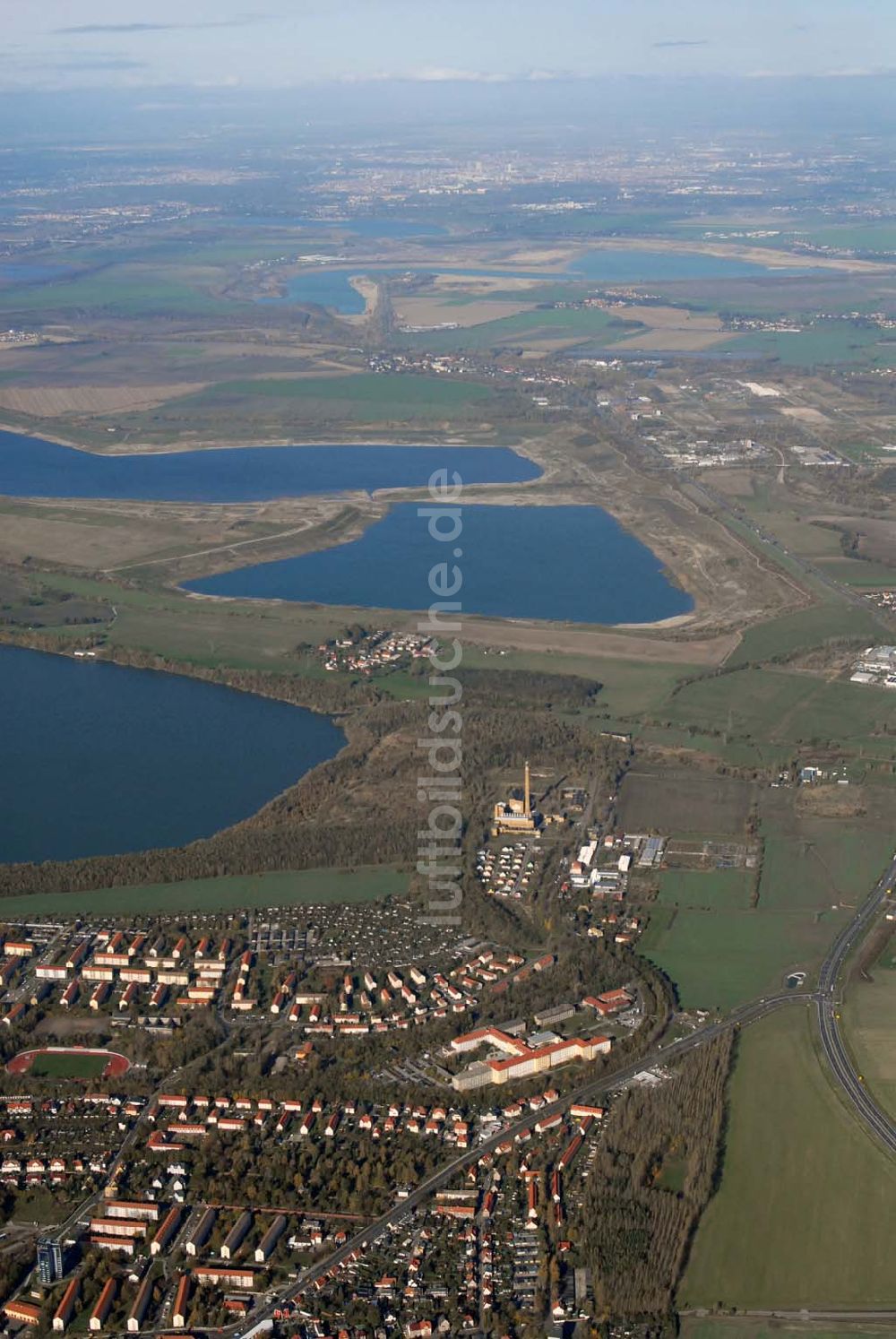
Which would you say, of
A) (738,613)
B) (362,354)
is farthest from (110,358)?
(738,613)

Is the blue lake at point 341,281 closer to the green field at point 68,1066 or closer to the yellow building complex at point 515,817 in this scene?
the yellow building complex at point 515,817

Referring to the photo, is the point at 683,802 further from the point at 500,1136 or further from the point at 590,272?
the point at 590,272

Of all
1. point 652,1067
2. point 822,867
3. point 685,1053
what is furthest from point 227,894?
point 822,867

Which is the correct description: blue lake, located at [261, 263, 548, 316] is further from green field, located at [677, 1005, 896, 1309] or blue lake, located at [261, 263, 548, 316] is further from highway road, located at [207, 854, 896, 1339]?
green field, located at [677, 1005, 896, 1309]

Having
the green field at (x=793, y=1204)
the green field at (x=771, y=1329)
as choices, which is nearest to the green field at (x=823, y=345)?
the green field at (x=793, y=1204)

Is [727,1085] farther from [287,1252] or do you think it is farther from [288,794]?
[288,794]
